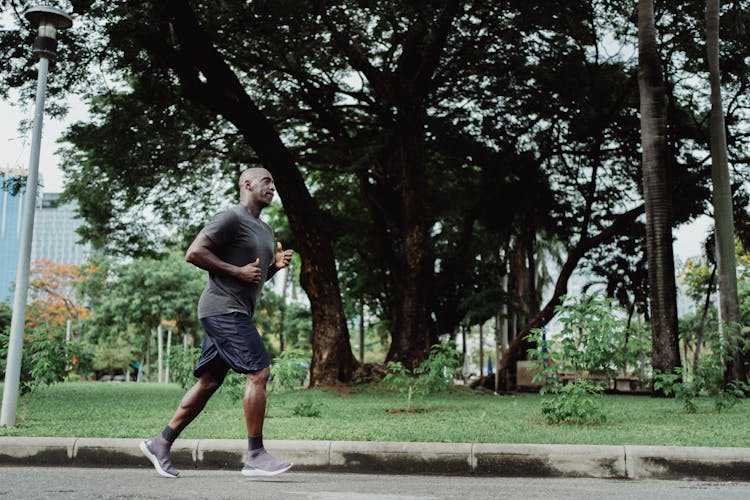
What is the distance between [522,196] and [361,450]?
16842 mm

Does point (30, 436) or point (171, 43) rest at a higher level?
point (171, 43)

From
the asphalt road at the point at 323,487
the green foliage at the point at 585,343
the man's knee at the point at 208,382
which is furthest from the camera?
the green foliage at the point at 585,343

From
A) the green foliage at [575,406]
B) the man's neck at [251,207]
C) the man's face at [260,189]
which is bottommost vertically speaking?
the green foliage at [575,406]

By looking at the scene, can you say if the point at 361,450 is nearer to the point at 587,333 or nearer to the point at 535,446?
the point at 535,446

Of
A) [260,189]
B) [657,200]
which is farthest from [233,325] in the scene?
[657,200]

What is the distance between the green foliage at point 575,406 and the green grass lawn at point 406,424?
0.13 m

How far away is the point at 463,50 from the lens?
62.1 feet

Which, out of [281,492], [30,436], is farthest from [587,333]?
[30,436]

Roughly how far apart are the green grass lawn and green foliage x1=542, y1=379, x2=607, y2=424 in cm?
13

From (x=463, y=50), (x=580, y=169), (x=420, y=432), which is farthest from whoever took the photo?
(x=580, y=169)

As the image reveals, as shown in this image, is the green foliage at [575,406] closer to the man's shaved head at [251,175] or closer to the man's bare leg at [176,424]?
the man's bare leg at [176,424]

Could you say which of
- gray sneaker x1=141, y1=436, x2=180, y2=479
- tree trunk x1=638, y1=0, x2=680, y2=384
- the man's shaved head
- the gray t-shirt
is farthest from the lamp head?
tree trunk x1=638, y1=0, x2=680, y2=384

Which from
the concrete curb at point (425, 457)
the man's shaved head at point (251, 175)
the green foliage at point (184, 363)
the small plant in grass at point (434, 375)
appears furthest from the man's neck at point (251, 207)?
the green foliage at point (184, 363)

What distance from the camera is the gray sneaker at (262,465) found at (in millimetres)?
4859
